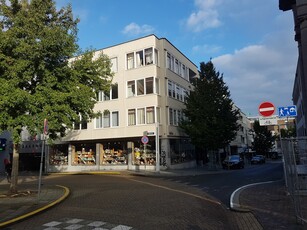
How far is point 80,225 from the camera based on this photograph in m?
8.57

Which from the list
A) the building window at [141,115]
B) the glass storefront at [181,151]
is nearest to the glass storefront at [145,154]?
the building window at [141,115]

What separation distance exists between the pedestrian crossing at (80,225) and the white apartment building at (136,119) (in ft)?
76.6

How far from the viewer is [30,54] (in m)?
13.9

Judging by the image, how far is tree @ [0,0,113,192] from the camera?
13844 mm

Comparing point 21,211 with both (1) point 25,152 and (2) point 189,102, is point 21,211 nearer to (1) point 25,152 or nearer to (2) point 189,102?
(2) point 189,102

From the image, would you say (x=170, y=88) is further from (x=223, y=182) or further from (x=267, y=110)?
(x=267, y=110)

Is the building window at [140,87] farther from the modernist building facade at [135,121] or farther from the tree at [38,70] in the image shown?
the tree at [38,70]

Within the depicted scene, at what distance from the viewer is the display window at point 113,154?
36.7 m

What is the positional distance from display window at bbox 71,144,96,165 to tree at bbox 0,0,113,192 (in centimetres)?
2289

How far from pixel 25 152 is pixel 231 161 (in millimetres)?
26348

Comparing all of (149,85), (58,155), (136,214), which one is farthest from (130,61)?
(136,214)

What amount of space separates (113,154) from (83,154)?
430 cm

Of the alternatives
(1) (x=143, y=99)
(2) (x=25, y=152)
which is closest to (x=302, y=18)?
(1) (x=143, y=99)

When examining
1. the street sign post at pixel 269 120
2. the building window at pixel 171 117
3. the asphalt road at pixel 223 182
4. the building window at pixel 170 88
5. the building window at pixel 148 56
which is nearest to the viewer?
the street sign post at pixel 269 120
